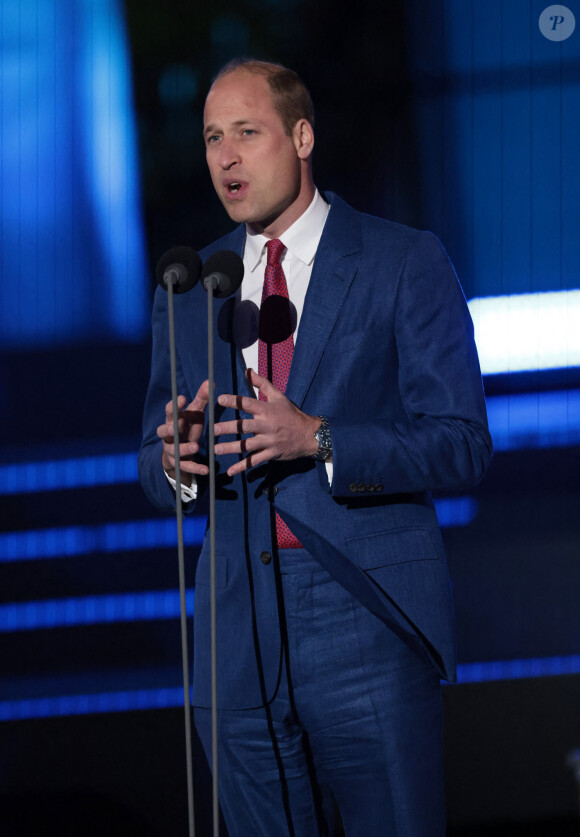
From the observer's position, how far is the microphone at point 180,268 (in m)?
1.38

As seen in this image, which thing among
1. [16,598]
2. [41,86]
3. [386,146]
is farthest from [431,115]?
[16,598]

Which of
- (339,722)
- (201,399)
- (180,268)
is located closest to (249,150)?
(180,268)

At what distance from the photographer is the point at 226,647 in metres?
1.63

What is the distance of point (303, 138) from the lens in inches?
68.0

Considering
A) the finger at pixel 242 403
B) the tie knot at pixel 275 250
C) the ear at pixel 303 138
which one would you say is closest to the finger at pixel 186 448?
the finger at pixel 242 403

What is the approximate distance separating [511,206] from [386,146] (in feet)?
1.33

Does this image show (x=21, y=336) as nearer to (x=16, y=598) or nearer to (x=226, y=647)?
(x=16, y=598)

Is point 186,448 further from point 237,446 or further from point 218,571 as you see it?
point 218,571

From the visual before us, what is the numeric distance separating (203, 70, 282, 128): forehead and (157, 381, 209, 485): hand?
56 cm

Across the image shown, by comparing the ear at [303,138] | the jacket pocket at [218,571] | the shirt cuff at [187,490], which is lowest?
the jacket pocket at [218,571]

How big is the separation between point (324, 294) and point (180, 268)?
332 millimetres

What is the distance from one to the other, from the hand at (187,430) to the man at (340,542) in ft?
0.16

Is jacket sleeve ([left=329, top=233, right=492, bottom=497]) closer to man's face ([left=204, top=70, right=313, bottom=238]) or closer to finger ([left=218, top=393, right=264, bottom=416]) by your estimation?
finger ([left=218, top=393, right=264, bottom=416])

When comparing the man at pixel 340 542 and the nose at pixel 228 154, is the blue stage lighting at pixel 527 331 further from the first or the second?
the nose at pixel 228 154
